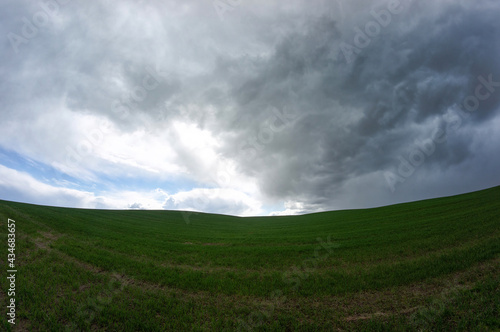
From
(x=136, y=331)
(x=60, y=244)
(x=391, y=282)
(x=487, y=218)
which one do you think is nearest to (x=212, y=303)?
(x=136, y=331)

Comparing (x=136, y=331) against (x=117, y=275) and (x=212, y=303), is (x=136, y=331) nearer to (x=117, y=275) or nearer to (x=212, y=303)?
(x=212, y=303)

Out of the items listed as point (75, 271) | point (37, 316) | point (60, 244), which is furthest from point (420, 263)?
point (60, 244)

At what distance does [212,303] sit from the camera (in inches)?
382

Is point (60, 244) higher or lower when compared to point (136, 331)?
higher

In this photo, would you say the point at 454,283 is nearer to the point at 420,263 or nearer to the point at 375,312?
the point at 420,263

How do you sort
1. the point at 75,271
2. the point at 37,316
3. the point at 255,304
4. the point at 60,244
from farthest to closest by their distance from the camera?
the point at 60,244
the point at 75,271
the point at 255,304
the point at 37,316

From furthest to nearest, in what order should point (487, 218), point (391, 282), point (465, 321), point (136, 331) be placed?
point (487, 218), point (391, 282), point (136, 331), point (465, 321)

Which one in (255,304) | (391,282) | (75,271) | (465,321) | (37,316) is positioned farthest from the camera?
(75,271)

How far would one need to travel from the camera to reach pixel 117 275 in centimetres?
1284

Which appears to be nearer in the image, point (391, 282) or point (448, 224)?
point (391, 282)

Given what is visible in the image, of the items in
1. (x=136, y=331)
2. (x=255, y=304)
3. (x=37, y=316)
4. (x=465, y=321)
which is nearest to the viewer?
(x=465, y=321)

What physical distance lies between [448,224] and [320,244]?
46.8 ft

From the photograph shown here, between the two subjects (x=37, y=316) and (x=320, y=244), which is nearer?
(x=37, y=316)

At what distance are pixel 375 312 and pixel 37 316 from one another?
47.5ft
